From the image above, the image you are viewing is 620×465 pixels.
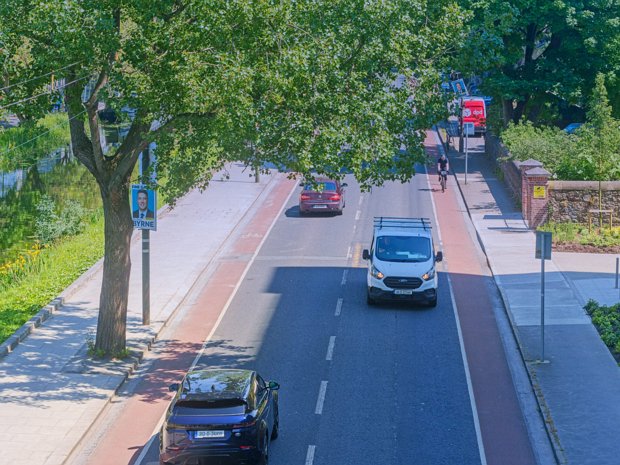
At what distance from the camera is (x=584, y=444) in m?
18.8

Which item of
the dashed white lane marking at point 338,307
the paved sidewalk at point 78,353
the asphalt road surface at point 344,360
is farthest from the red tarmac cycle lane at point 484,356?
the paved sidewalk at point 78,353

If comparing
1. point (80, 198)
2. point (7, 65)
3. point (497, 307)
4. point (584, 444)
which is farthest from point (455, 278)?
point (80, 198)

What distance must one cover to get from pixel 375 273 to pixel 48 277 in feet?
33.7

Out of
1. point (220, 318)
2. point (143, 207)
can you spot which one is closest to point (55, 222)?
Result: point (220, 318)

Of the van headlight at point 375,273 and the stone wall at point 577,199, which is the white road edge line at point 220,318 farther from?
the stone wall at point 577,199

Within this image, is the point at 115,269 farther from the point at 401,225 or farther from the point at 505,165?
the point at 505,165

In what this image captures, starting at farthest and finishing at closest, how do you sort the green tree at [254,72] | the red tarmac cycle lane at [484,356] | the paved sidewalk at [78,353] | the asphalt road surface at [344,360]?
the green tree at [254,72]
the paved sidewalk at [78,353]
the red tarmac cycle lane at [484,356]
the asphalt road surface at [344,360]

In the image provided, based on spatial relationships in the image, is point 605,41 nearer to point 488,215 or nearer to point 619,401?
point 488,215

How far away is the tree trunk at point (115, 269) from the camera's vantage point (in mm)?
23453

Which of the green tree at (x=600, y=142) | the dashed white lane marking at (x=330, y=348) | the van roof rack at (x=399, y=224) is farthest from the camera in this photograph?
the green tree at (x=600, y=142)

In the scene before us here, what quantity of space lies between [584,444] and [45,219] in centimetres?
2578

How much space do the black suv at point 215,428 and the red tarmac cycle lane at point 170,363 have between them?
213cm

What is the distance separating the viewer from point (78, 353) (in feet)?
80.7

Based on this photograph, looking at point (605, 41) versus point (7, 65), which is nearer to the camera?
point (7, 65)
